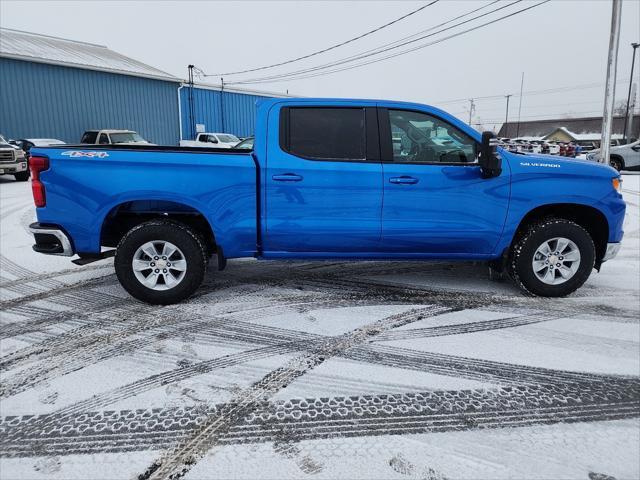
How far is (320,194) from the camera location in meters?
4.34

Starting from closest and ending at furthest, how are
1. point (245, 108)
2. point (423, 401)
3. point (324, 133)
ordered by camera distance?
point (423, 401), point (324, 133), point (245, 108)

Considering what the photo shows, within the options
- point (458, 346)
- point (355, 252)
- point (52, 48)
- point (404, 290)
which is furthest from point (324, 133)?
point (52, 48)

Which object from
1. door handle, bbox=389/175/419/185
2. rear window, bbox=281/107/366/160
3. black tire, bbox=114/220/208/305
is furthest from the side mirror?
black tire, bbox=114/220/208/305

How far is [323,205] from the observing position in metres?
4.36

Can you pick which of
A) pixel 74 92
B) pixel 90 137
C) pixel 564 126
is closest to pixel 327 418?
pixel 90 137

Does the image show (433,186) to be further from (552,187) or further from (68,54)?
(68,54)

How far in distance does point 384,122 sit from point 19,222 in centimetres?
749

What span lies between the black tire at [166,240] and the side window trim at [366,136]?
1230mm

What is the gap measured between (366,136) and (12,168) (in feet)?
49.2

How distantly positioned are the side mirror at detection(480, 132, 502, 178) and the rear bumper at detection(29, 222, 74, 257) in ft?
12.7

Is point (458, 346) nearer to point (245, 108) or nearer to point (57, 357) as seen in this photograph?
point (57, 357)

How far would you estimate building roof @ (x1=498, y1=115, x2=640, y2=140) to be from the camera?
65938 mm

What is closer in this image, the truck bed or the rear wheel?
the truck bed

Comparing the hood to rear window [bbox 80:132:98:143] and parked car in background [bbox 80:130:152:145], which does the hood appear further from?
rear window [bbox 80:132:98:143]
